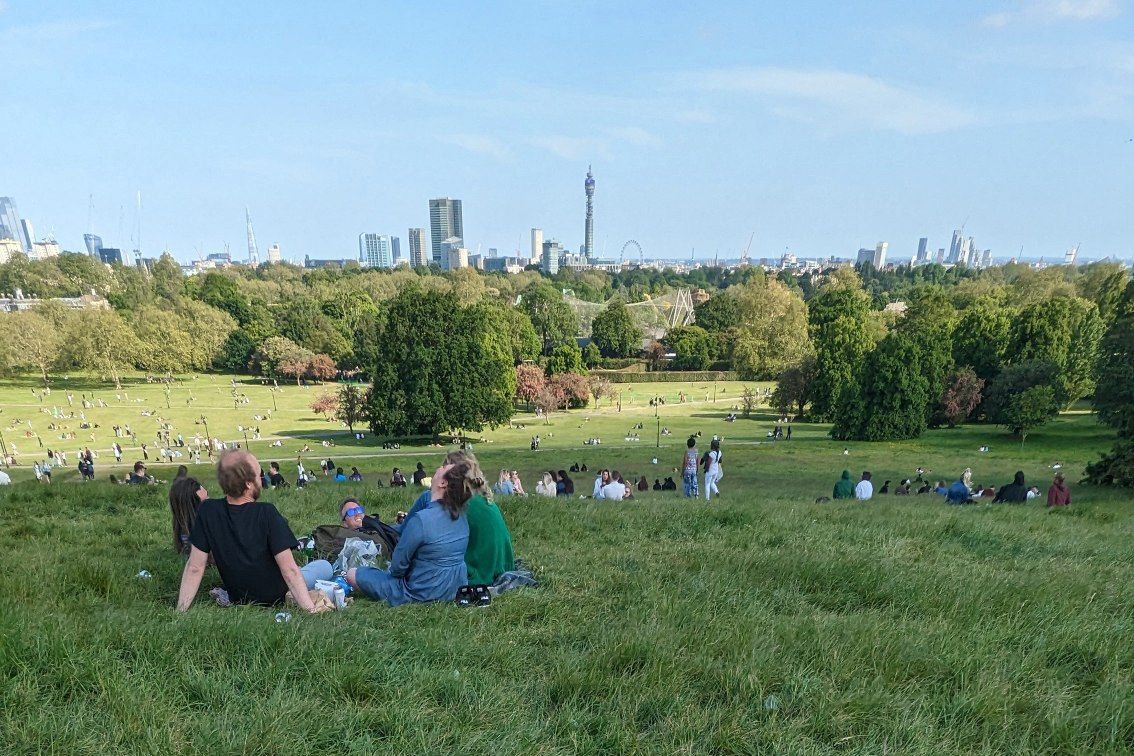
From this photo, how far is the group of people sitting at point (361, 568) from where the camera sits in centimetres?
458

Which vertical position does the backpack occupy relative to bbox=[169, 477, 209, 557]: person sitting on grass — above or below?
below

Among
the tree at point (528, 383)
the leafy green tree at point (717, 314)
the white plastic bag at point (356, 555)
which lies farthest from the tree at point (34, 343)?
the leafy green tree at point (717, 314)

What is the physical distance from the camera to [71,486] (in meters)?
10.4

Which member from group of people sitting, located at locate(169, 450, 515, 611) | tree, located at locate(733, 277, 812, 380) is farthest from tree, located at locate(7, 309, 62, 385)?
group of people sitting, located at locate(169, 450, 515, 611)

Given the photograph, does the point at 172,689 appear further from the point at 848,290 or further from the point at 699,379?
the point at 699,379

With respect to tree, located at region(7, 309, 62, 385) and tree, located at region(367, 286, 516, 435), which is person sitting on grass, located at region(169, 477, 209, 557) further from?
tree, located at region(7, 309, 62, 385)

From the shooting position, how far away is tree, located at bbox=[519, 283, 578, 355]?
303 feet

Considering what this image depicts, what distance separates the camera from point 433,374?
129 ft

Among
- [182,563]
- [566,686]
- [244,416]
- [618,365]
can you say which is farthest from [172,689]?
[618,365]

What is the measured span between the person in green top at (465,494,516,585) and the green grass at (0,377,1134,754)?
49 cm

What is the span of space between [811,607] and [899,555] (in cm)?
243

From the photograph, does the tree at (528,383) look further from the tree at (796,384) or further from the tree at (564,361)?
the tree at (796,384)

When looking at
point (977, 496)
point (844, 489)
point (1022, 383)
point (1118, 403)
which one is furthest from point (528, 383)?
point (977, 496)

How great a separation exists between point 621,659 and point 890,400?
40.2 metres
